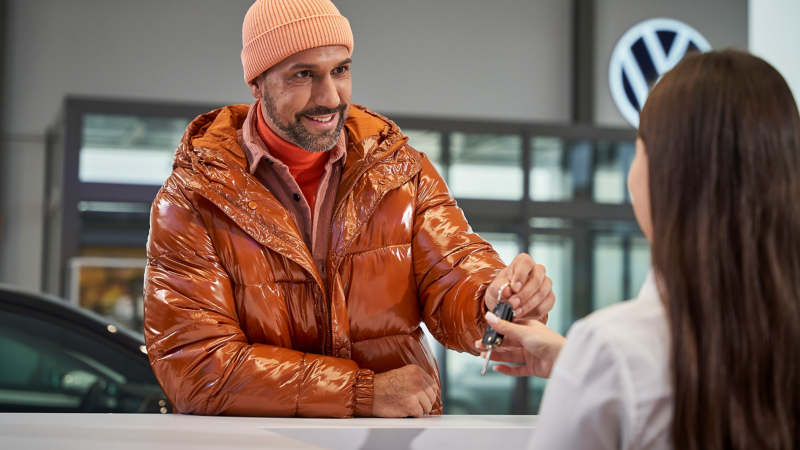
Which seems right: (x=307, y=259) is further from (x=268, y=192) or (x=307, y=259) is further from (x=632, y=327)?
(x=632, y=327)

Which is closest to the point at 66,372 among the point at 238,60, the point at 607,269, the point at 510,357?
the point at 510,357

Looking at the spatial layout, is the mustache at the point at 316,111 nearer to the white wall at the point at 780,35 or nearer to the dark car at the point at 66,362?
the dark car at the point at 66,362

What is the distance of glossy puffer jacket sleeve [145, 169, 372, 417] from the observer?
4.66 feet

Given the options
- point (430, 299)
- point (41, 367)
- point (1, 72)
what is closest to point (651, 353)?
point (430, 299)

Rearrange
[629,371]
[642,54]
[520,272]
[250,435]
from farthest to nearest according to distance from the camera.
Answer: [642,54], [520,272], [250,435], [629,371]

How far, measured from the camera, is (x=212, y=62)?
7.25 metres

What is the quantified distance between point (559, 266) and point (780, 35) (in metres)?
4.24

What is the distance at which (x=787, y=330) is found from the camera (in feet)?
2.38

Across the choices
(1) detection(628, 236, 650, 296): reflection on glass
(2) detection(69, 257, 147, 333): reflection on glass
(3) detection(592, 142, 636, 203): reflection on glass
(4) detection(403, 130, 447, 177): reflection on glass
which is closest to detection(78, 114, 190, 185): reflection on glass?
(2) detection(69, 257, 147, 333): reflection on glass

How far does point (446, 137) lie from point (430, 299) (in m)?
4.72

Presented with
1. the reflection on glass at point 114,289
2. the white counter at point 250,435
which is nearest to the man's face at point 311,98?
the white counter at point 250,435

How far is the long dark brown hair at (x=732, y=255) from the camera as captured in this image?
710 millimetres

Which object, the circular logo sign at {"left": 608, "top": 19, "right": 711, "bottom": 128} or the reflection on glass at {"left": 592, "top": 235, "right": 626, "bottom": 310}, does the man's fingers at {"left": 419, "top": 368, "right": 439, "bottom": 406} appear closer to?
the reflection on glass at {"left": 592, "top": 235, "right": 626, "bottom": 310}

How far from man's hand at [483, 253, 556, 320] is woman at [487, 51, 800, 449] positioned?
24.9 inches
